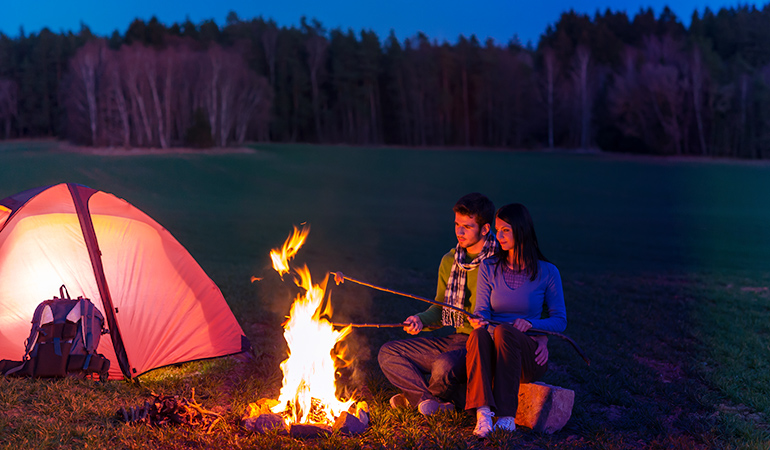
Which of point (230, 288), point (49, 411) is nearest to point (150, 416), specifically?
point (49, 411)

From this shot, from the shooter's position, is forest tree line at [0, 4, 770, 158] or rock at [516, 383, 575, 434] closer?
rock at [516, 383, 575, 434]

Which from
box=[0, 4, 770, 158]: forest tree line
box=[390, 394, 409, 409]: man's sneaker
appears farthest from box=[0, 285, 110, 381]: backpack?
box=[0, 4, 770, 158]: forest tree line

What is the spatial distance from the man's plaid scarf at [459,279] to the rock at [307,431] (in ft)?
3.87

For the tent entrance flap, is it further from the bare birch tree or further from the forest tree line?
the bare birch tree

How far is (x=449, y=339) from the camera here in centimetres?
480

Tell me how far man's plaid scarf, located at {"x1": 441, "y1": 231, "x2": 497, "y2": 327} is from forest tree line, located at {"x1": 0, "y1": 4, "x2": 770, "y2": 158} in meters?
44.4

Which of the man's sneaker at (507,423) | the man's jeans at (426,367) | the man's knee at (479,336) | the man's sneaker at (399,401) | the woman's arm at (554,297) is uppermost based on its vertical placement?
the woman's arm at (554,297)

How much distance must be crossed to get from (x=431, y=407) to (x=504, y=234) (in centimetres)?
137

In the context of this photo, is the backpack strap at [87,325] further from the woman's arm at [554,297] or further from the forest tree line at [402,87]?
the forest tree line at [402,87]

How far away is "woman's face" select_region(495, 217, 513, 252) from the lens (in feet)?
14.5

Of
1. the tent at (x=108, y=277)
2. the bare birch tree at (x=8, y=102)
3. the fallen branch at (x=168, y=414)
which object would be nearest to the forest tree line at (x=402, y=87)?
the bare birch tree at (x=8, y=102)

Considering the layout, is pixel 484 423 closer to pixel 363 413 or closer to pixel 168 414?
pixel 363 413

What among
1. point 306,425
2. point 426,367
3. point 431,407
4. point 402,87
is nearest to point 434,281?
point 426,367

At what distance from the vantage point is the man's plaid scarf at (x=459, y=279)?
4.62m
